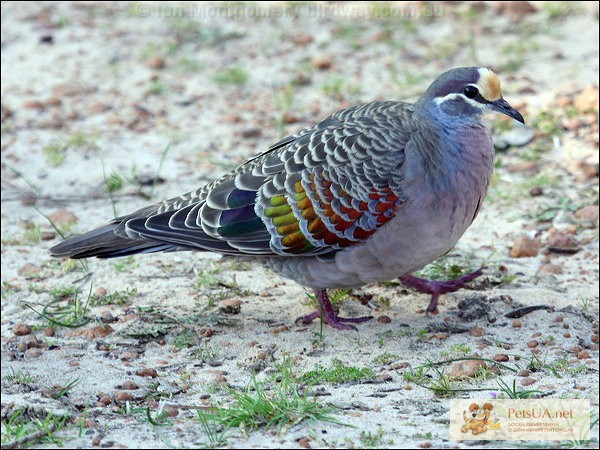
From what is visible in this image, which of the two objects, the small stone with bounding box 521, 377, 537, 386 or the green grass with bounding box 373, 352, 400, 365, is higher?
the small stone with bounding box 521, 377, 537, 386

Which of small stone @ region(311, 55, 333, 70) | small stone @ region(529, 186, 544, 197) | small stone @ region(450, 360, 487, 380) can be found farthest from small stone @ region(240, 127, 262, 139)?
small stone @ region(450, 360, 487, 380)

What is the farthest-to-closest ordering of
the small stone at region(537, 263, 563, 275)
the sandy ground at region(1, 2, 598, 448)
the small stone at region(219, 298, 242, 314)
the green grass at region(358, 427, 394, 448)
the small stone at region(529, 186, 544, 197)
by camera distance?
the small stone at region(529, 186, 544, 197) < the small stone at region(537, 263, 563, 275) < the small stone at region(219, 298, 242, 314) < the sandy ground at region(1, 2, 598, 448) < the green grass at region(358, 427, 394, 448)

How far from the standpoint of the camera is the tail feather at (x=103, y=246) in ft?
16.1

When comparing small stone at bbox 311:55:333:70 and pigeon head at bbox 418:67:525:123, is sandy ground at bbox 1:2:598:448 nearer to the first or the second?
small stone at bbox 311:55:333:70

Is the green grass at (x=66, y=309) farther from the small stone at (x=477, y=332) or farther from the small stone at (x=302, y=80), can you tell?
the small stone at (x=302, y=80)

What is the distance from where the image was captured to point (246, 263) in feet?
18.9

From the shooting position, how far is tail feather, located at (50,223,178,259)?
492 centimetres

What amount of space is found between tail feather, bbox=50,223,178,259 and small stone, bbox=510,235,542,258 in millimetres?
1958

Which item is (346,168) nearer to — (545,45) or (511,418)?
(511,418)

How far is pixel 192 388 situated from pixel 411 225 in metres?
1.23

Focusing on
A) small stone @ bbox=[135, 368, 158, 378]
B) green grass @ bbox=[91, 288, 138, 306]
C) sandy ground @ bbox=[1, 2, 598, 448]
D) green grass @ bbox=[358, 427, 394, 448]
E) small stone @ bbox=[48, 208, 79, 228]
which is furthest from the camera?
small stone @ bbox=[48, 208, 79, 228]

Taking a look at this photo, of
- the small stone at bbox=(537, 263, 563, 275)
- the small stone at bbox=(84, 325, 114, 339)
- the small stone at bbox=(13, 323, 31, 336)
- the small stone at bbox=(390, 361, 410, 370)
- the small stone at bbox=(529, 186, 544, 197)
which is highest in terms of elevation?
the small stone at bbox=(529, 186, 544, 197)

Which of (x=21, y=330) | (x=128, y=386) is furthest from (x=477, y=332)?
(x=21, y=330)

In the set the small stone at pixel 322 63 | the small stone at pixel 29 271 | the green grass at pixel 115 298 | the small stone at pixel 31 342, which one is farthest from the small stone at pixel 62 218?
the small stone at pixel 322 63
